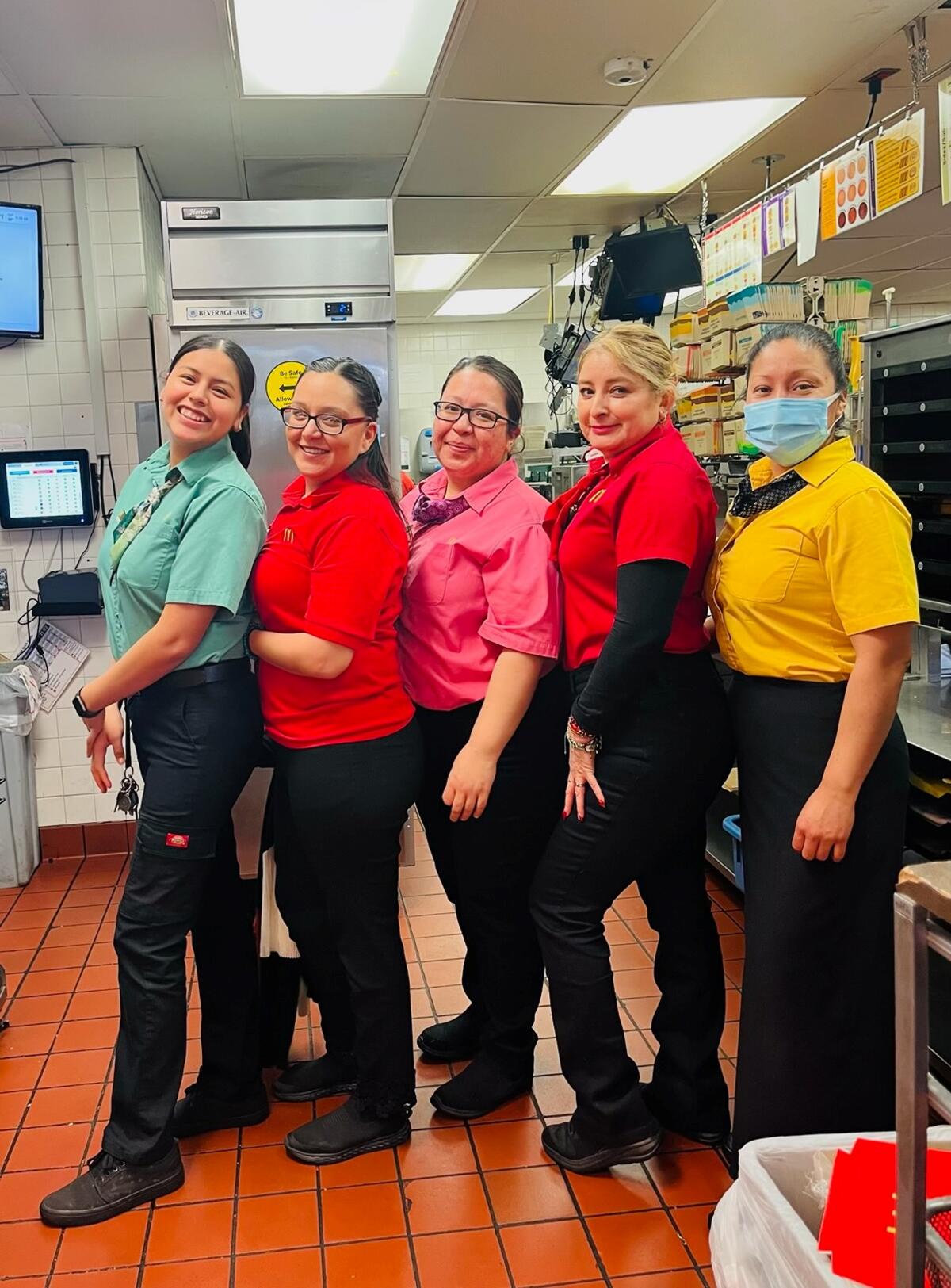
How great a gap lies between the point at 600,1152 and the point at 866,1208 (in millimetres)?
978

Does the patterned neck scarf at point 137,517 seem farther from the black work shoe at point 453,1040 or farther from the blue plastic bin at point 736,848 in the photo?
the blue plastic bin at point 736,848

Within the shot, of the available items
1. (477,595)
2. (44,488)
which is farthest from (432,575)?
(44,488)

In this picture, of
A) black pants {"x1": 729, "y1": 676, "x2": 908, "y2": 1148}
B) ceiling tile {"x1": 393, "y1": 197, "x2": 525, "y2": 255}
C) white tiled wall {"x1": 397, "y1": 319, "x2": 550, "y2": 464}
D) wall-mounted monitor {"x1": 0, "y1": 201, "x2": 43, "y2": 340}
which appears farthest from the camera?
white tiled wall {"x1": 397, "y1": 319, "x2": 550, "y2": 464}

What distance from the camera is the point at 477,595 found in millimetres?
2268

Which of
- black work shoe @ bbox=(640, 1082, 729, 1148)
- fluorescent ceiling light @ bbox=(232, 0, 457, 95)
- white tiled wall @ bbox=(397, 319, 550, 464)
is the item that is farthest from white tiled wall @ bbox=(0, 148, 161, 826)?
white tiled wall @ bbox=(397, 319, 550, 464)

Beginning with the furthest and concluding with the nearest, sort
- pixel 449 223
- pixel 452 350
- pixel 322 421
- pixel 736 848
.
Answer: pixel 452 350 < pixel 449 223 < pixel 736 848 < pixel 322 421

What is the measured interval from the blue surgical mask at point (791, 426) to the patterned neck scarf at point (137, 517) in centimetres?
115

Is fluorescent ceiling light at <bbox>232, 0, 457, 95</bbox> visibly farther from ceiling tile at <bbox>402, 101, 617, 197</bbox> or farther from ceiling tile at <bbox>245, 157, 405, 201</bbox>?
ceiling tile at <bbox>245, 157, 405, 201</bbox>

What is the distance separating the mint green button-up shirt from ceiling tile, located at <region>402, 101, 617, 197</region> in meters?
2.35

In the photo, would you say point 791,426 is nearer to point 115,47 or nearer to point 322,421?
point 322,421

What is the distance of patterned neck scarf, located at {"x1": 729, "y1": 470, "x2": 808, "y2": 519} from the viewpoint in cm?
196

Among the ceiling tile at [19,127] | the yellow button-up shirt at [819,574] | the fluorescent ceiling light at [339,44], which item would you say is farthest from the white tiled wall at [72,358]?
the yellow button-up shirt at [819,574]

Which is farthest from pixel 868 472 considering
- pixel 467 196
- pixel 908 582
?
pixel 467 196

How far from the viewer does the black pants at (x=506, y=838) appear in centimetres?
230
